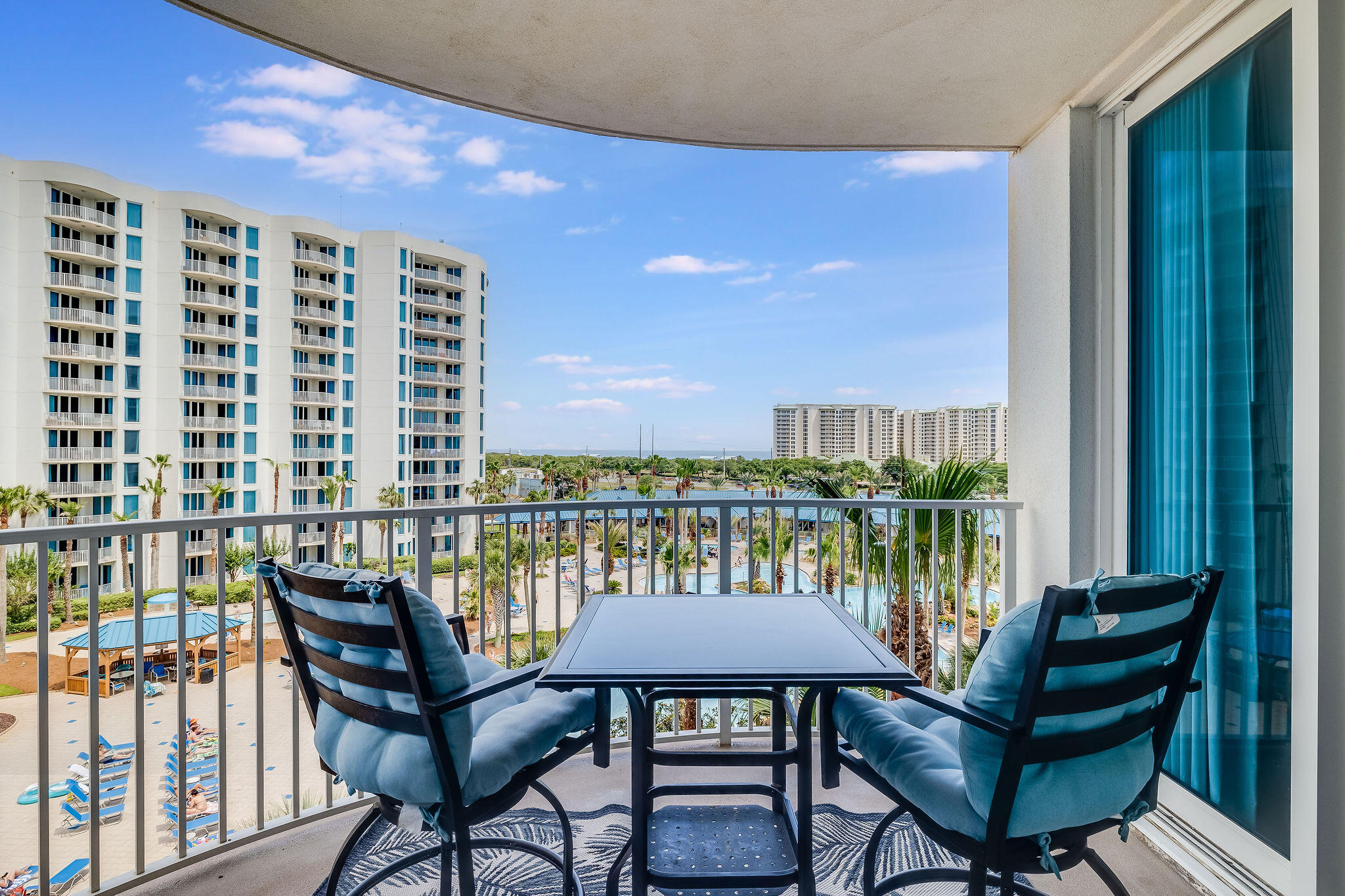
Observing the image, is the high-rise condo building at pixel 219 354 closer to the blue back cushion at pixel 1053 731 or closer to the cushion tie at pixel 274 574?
the cushion tie at pixel 274 574

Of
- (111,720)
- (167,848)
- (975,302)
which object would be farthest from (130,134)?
(167,848)

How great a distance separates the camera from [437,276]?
30641mm

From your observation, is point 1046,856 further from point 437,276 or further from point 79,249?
point 79,249

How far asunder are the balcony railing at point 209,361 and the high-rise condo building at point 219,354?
0.07 meters

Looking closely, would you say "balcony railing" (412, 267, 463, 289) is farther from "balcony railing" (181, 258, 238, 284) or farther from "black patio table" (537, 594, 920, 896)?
"black patio table" (537, 594, 920, 896)

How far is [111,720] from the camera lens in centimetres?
1677

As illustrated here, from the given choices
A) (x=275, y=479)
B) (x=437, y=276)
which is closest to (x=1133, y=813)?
(x=437, y=276)

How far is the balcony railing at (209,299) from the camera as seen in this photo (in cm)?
2808

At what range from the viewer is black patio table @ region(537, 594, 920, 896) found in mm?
1315

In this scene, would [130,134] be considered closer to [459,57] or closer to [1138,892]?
[459,57]

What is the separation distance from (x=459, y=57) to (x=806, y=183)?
1905cm

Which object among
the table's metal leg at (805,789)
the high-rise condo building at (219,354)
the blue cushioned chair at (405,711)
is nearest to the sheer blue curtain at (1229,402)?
the table's metal leg at (805,789)

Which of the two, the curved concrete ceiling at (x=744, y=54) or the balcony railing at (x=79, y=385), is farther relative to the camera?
the balcony railing at (x=79, y=385)

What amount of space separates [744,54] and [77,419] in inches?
1237
